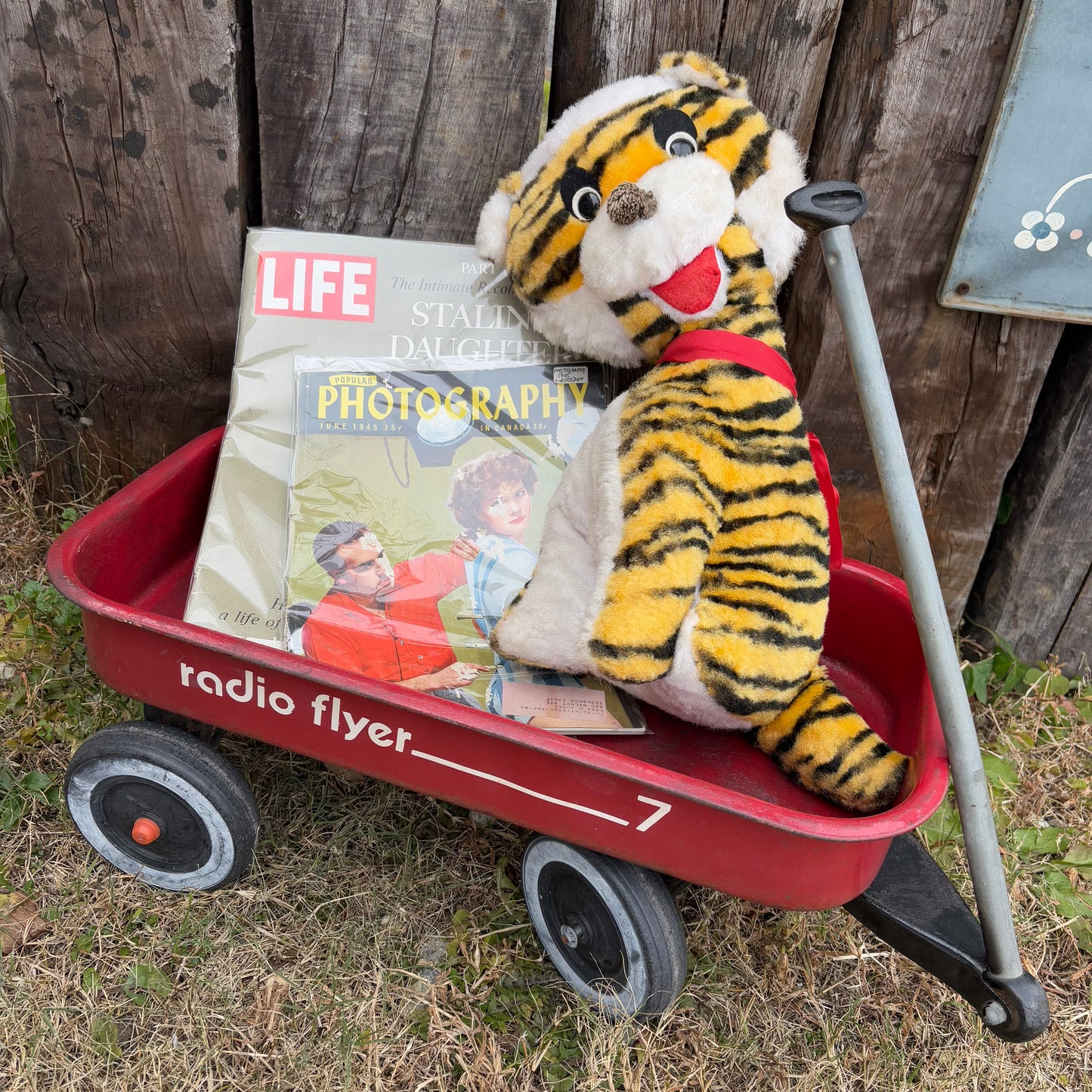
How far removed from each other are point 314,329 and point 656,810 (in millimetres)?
926

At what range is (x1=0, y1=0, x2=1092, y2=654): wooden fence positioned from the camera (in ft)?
4.78

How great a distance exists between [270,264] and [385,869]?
3.27ft

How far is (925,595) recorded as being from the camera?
109 cm

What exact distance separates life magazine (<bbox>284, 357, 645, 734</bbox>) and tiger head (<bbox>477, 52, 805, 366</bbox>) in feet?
0.67

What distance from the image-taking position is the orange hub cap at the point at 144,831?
1.40 metres

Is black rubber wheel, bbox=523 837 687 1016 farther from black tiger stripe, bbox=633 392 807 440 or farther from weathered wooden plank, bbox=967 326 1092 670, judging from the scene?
weathered wooden plank, bbox=967 326 1092 670

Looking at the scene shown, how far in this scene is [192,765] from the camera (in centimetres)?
137

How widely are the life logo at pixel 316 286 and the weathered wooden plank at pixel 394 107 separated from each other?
13 cm

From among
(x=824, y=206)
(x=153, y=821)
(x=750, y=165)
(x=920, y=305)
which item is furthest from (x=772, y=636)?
(x=153, y=821)

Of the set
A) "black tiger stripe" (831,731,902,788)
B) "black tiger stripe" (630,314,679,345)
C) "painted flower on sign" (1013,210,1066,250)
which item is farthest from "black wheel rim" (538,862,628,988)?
"painted flower on sign" (1013,210,1066,250)

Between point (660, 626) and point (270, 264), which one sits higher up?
→ point (270, 264)

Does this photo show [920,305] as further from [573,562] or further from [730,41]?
[573,562]

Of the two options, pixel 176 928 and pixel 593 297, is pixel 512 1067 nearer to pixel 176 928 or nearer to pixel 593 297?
pixel 176 928

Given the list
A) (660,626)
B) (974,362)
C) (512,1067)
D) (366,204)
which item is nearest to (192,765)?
(512,1067)
